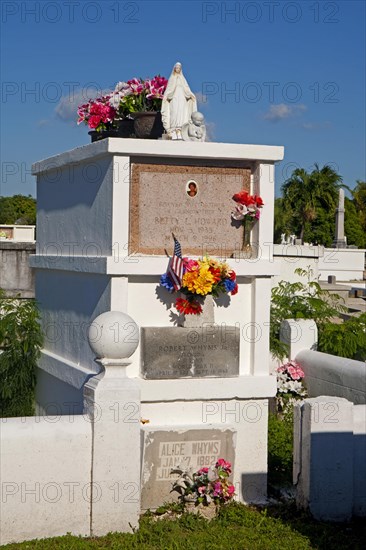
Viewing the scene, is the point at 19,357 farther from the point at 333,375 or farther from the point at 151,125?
the point at 333,375

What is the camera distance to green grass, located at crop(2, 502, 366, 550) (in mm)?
6410

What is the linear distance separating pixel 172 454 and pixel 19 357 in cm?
298

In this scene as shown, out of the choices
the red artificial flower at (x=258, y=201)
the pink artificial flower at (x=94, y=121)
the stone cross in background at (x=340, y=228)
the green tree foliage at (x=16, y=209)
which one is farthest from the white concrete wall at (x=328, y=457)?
the green tree foliage at (x=16, y=209)

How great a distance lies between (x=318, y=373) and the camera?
33.1ft

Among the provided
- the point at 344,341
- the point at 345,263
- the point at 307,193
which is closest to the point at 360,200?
the point at 307,193

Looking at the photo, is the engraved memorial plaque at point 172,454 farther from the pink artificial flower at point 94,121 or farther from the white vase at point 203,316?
the pink artificial flower at point 94,121

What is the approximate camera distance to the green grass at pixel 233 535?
6.41 m

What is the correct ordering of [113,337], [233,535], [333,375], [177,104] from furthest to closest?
[333,375] → [177,104] → [233,535] → [113,337]

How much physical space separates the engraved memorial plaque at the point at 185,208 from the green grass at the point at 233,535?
2.25m

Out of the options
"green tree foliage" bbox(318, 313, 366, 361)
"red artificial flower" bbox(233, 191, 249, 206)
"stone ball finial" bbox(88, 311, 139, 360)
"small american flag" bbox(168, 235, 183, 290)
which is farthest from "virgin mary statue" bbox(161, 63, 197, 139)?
"green tree foliage" bbox(318, 313, 366, 361)

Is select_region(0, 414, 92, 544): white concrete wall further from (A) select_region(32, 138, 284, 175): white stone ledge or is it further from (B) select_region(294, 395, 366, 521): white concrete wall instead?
(A) select_region(32, 138, 284, 175): white stone ledge

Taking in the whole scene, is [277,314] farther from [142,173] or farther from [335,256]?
[335,256]

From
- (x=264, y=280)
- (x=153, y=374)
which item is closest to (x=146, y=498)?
(x=153, y=374)

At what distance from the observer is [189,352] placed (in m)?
7.67
